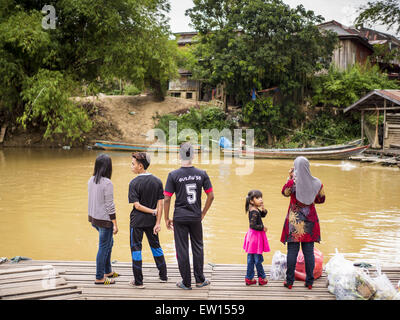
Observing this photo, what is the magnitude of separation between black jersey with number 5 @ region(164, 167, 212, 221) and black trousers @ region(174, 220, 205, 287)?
0.08 meters

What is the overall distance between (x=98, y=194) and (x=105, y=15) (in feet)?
53.6

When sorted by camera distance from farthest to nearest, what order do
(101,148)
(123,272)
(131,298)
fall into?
(101,148)
(123,272)
(131,298)

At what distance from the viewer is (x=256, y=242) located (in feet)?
13.6

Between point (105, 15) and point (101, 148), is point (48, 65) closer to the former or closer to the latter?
point (105, 15)

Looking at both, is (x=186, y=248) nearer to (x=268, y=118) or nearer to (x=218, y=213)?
(x=218, y=213)

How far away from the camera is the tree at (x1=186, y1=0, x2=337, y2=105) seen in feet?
70.9

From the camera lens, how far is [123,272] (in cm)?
451

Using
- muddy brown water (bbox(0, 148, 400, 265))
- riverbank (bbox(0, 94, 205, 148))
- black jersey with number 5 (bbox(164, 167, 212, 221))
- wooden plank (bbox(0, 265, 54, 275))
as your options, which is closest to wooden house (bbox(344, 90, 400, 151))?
muddy brown water (bbox(0, 148, 400, 265))

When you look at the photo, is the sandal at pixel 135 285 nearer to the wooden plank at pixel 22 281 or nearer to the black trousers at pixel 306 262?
the wooden plank at pixel 22 281

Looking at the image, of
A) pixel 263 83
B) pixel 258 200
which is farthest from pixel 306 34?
pixel 258 200

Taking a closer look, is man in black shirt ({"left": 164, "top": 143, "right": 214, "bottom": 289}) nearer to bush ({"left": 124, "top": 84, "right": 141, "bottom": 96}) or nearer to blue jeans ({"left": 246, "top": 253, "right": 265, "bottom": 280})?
blue jeans ({"left": 246, "top": 253, "right": 265, "bottom": 280})

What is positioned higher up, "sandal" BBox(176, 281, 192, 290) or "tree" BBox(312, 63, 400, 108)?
"tree" BBox(312, 63, 400, 108)

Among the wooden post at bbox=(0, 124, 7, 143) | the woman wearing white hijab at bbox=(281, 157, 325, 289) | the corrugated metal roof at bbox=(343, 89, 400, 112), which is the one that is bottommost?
the woman wearing white hijab at bbox=(281, 157, 325, 289)

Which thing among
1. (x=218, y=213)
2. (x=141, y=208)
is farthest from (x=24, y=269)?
(x=218, y=213)
